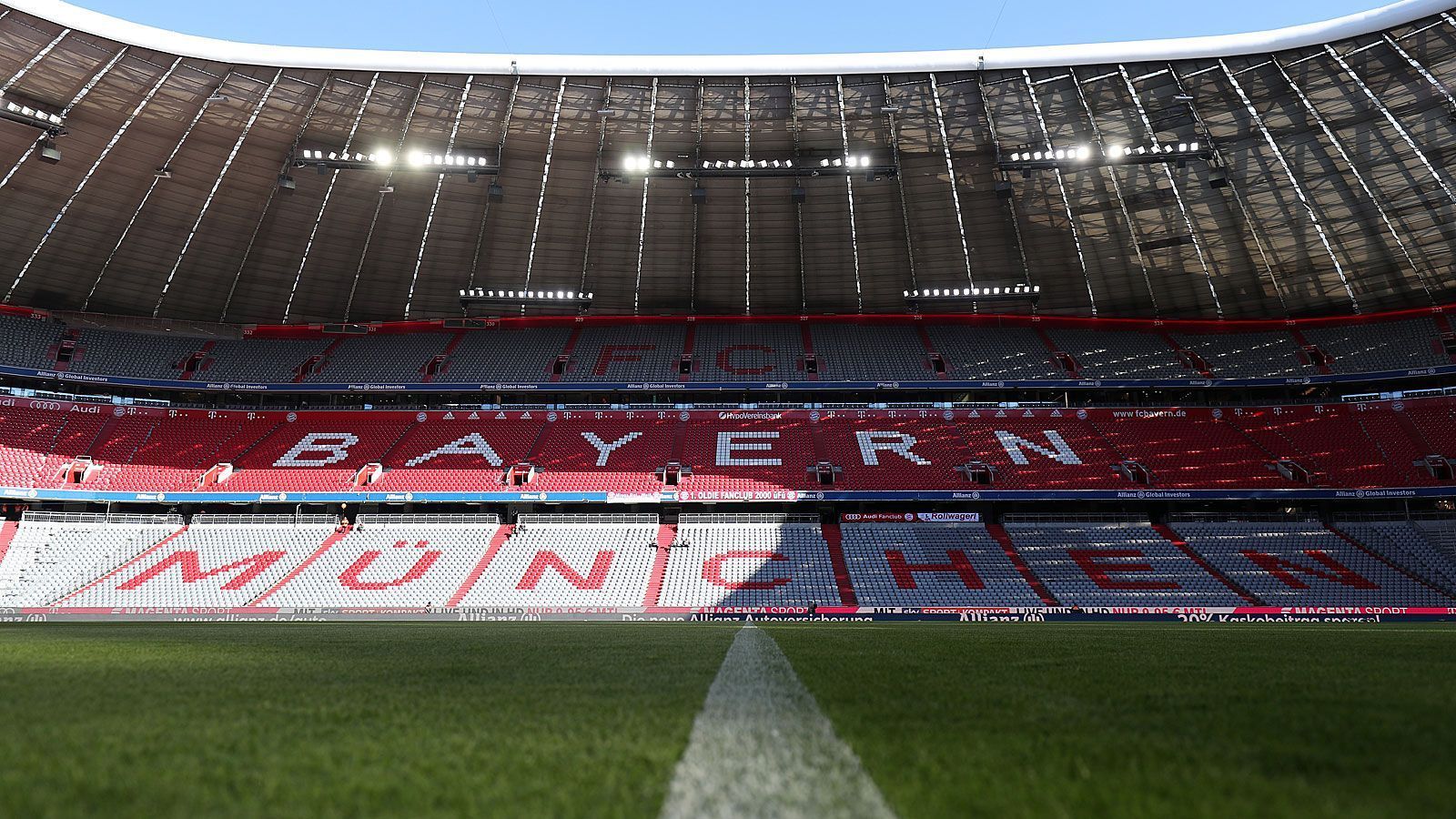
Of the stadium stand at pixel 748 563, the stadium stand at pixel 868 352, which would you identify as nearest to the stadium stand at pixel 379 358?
the stadium stand at pixel 748 563

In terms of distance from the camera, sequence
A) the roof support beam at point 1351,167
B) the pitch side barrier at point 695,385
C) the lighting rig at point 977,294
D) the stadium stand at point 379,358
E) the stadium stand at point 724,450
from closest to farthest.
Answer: the roof support beam at point 1351,167, the stadium stand at point 724,450, the pitch side barrier at point 695,385, the lighting rig at point 977,294, the stadium stand at point 379,358

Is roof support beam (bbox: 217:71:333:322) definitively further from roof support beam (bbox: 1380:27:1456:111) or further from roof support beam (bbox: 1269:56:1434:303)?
roof support beam (bbox: 1380:27:1456:111)

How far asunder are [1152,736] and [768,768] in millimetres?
1551

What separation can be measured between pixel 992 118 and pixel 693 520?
1949cm

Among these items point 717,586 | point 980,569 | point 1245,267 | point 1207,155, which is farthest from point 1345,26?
point 717,586

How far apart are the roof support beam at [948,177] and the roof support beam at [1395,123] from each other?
11.7m

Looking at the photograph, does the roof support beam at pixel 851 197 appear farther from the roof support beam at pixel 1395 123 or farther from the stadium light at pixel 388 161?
the roof support beam at pixel 1395 123

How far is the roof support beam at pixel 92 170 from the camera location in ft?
86.8

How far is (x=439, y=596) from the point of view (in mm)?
28859

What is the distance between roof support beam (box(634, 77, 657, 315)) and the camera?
29938mm

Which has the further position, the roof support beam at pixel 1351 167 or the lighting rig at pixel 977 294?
the lighting rig at pixel 977 294

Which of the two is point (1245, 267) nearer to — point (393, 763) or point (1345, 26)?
point (1345, 26)

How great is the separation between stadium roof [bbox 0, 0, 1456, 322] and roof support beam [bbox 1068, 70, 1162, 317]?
0.45 ft

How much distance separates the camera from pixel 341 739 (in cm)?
307
